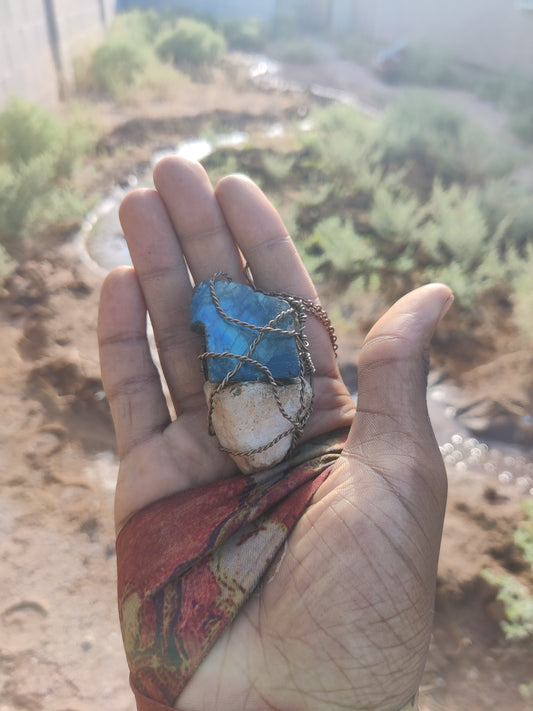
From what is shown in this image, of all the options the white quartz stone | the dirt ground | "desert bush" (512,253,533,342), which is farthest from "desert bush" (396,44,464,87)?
the white quartz stone

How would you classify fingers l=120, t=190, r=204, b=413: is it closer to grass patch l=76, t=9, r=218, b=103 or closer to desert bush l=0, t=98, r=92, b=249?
desert bush l=0, t=98, r=92, b=249

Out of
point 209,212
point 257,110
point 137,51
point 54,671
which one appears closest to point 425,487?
point 209,212

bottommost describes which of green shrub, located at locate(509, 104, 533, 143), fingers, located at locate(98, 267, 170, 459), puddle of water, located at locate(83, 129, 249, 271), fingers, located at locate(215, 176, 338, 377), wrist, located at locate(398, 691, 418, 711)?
green shrub, located at locate(509, 104, 533, 143)

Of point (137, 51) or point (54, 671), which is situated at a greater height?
point (137, 51)

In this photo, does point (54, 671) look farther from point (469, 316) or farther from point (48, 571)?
point (469, 316)

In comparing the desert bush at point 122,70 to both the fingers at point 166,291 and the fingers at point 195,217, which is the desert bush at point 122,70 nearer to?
the fingers at point 195,217
